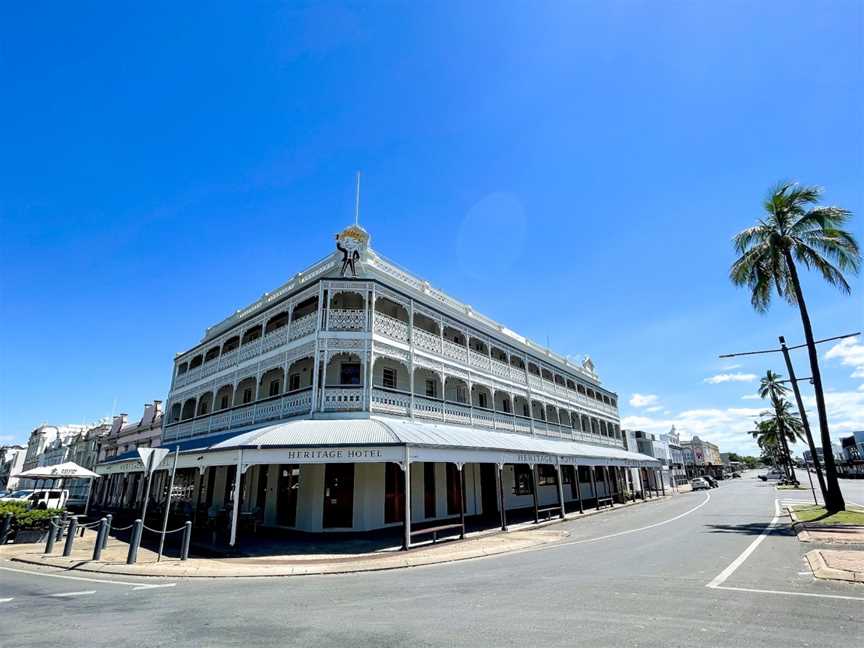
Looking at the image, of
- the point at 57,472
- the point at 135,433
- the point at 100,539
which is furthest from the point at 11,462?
the point at 100,539

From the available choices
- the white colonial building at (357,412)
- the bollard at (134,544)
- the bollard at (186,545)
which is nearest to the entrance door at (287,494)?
the white colonial building at (357,412)

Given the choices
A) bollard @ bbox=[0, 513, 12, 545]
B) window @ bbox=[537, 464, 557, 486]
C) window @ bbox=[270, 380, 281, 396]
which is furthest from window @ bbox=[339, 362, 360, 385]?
window @ bbox=[537, 464, 557, 486]

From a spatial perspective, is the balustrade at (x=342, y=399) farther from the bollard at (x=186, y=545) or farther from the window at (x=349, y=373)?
Answer: the bollard at (x=186, y=545)

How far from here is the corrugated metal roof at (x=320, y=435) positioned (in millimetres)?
13578

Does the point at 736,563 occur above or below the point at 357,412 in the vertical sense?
below

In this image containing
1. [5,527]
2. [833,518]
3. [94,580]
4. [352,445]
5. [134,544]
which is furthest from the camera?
[833,518]

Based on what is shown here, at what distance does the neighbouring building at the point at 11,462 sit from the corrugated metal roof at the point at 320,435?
299ft

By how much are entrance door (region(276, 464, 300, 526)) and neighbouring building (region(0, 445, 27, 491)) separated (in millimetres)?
87493

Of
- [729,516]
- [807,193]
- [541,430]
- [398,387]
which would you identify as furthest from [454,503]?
[807,193]

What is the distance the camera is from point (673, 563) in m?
10.1

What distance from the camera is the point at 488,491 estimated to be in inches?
970

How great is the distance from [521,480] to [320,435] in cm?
1739

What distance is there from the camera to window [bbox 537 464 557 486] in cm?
2927

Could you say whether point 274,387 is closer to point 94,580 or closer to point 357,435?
point 357,435
